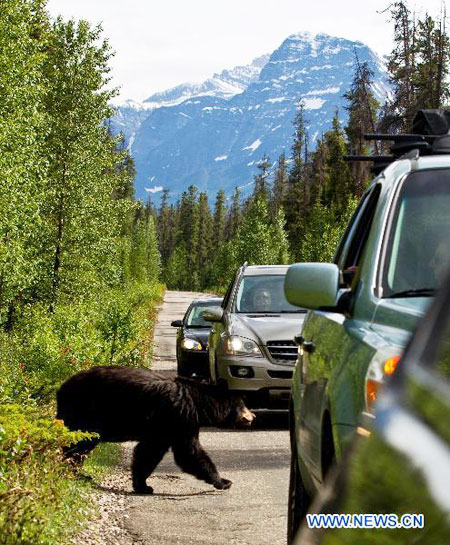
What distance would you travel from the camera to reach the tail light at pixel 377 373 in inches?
97.7

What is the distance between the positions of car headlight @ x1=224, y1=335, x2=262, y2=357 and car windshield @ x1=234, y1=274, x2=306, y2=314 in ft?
3.32

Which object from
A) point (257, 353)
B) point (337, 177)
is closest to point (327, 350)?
point (257, 353)

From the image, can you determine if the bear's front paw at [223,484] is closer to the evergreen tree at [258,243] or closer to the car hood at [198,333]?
the car hood at [198,333]

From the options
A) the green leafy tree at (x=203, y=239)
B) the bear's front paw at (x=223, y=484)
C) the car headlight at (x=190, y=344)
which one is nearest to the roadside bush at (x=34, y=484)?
the bear's front paw at (x=223, y=484)

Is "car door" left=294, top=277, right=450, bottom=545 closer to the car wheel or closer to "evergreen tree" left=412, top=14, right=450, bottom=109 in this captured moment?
the car wheel

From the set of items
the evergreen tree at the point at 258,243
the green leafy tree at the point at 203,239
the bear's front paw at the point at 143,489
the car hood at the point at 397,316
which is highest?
the car hood at the point at 397,316

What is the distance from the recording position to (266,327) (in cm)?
1205

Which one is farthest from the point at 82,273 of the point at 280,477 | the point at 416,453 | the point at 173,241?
the point at 173,241

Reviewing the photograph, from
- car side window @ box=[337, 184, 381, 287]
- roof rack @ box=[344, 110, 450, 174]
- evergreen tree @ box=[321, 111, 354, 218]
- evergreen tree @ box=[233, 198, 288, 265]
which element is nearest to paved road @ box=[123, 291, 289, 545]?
car side window @ box=[337, 184, 381, 287]

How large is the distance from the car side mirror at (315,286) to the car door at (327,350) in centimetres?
13

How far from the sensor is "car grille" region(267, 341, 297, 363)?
1177cm

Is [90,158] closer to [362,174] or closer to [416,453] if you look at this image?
[416,453]

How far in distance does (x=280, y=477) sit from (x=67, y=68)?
25836 mm

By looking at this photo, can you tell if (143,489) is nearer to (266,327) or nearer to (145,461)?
(145,461)
